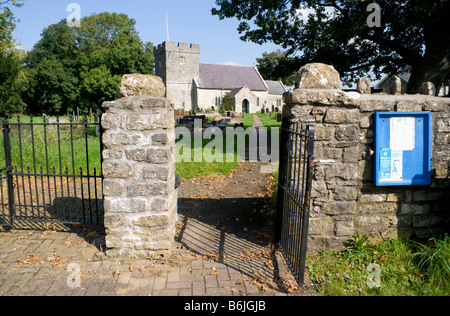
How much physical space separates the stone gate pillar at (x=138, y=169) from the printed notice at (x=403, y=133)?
9.56 ft

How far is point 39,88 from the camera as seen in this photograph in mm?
41688

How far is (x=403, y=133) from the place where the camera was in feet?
13.9

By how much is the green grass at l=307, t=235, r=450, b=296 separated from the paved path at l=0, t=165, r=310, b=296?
0.47 meters

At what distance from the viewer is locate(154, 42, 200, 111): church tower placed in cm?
5066

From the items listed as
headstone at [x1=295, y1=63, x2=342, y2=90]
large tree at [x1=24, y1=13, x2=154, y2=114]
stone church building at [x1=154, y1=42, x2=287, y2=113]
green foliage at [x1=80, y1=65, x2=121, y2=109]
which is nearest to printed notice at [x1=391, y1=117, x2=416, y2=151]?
headstone at [x1=295, y1=63, x2=342, y2=90]

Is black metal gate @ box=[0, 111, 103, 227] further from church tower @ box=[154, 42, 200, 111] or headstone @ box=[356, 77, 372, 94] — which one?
church tower @ box=[154, 42, 200, 111]

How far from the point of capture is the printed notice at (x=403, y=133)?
420cm

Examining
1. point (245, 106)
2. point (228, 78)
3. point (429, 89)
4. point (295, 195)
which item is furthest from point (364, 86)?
point (228, 78)

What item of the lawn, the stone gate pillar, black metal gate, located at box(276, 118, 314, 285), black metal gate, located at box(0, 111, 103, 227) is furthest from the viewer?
the lawn

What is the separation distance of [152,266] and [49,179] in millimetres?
4951

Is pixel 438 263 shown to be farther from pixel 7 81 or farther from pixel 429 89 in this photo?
pixel 7 81

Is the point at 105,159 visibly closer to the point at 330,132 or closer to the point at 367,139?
the point at 330,132

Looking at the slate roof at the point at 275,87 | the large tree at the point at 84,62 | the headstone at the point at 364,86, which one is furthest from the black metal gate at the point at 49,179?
the slate roof at the point at 275,87
